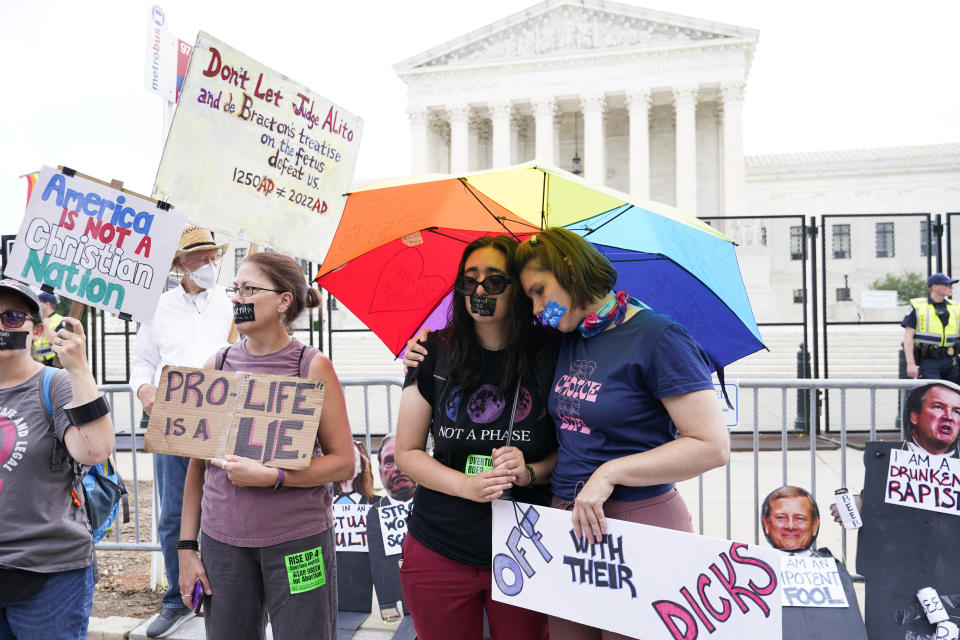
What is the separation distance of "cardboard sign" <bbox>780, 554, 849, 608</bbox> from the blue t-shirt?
178 cm

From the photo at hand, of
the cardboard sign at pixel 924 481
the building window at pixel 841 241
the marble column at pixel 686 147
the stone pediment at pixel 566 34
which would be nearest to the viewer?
the cardboard sign at pixel 924 481

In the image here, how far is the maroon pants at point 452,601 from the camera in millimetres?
2105

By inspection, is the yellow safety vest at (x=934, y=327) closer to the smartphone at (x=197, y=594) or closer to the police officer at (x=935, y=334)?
the police officer at (x=935, y=334)

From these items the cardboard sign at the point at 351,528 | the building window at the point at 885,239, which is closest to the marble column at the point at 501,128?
the building window at the point at 885,239

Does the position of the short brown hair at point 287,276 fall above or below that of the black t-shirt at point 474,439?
above

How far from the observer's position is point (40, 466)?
2.16 m

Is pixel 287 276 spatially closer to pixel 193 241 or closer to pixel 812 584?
pixel 193 241

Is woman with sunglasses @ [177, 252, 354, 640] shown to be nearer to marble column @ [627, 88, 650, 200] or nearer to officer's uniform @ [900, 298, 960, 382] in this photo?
officer's uniform @ [900, 298, 960, 382]

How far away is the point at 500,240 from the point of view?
7.02 ft

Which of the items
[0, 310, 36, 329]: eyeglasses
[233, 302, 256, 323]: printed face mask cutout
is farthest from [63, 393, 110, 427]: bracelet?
[233, 302, 256, 323]: printed face mask cutout

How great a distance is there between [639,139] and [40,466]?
42.9 metres

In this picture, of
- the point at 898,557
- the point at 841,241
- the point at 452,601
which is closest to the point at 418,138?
the point at 841,241

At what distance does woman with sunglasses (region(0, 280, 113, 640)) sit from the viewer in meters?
2.10

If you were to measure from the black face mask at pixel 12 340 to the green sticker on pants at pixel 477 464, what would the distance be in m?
1.53
